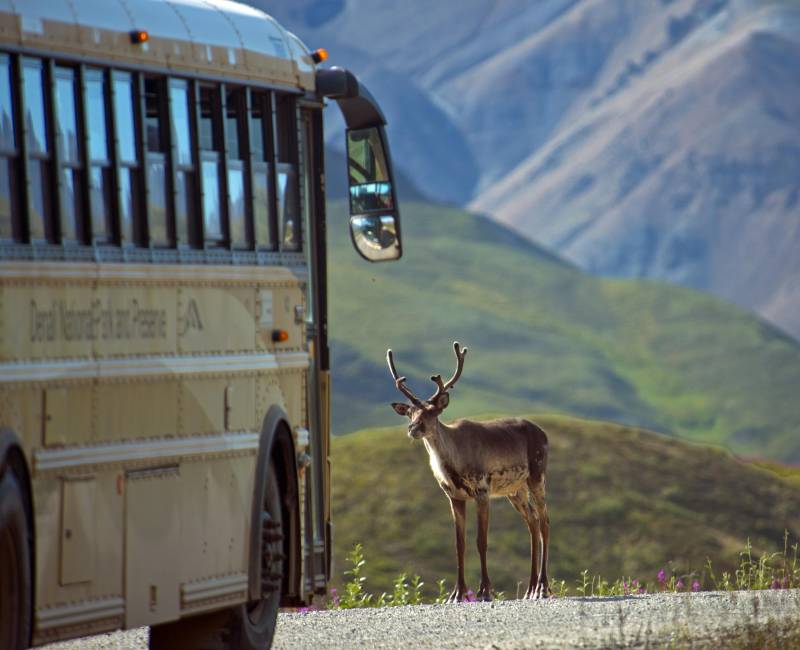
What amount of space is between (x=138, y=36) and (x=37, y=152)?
1.10 m

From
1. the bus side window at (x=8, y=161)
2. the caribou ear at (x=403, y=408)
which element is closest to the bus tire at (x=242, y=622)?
the bus side window at (x=8, y=161)

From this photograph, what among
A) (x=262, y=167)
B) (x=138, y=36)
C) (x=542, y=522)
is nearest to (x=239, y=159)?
(x=262, y=167)

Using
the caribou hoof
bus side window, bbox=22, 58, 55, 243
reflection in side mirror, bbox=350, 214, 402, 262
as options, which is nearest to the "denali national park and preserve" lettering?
bus side window, bbox=22, 58, 55, 243

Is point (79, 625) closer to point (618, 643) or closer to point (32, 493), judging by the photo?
point (32, 493)

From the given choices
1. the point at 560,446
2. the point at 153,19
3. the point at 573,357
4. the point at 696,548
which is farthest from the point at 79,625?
the point at 573,357

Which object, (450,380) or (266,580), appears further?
(450,380)

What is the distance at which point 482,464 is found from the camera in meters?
18.9

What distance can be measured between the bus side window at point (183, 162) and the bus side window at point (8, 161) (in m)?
1.62

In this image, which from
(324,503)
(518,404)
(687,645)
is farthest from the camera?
(518,404)

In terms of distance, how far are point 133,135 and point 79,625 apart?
246 cm

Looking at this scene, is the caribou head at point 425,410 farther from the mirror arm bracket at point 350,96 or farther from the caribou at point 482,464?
the mirror arm bracket at point 350,96

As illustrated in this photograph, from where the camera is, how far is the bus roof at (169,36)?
9836 mm

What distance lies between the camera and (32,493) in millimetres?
9562

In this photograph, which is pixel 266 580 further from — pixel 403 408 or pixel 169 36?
pixel 403 408
